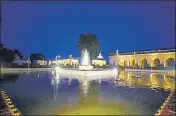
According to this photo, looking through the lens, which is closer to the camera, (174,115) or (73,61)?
(174,115)

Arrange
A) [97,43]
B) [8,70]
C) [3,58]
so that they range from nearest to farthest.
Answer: [8,70], [3,58], [97,43]

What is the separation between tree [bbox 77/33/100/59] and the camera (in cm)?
5078

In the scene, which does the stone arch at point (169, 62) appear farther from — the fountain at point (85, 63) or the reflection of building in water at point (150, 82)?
the reflection of building in water at point (150, 82)

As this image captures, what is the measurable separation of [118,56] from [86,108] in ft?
189

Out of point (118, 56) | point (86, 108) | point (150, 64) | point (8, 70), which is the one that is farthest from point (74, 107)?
point (118, 56)

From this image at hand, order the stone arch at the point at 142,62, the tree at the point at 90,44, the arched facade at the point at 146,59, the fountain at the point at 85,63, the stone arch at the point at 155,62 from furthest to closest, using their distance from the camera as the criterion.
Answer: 1. the stone arch at the point at 142,62
2. the stone arch at the point at 155,62
3. the arched facade at the point at 146,59
4. the tree at the point at 90,44
5. the fountain at the point at 85,63

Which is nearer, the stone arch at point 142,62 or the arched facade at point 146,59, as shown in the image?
the arched facade at point 146,59

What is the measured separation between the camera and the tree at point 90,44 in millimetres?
50781

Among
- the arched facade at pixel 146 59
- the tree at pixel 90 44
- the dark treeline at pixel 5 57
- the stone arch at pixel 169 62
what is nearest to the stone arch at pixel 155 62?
the arched facade at pixel 146 59

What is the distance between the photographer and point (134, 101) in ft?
36.2

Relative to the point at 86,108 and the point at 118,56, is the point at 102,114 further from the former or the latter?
the point at 118,56

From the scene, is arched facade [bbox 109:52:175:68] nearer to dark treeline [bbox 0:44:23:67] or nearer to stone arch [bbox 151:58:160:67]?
stone arch [bbox 151:58:160:67]

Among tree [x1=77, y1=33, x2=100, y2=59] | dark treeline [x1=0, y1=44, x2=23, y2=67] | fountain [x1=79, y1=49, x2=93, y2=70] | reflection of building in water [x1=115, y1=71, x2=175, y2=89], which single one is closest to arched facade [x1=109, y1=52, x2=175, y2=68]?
tree [x1=77, y1=33, x2=100, y2=59]

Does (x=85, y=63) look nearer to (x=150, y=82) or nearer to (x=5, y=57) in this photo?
(x=150, y=82)
